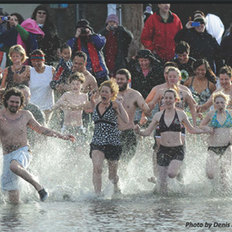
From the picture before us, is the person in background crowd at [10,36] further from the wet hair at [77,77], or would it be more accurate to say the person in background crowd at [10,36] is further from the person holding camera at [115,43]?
the wet hair at [77,77]

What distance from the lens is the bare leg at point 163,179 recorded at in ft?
40.2

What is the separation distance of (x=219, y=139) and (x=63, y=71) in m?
3.33

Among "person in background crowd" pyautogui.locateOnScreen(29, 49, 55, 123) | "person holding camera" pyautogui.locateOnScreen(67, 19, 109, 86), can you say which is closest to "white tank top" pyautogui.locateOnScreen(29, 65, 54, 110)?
"person in background crowd" pyautogui.locateOnScreen(29, 49, 55, 123)

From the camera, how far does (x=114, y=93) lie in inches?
482

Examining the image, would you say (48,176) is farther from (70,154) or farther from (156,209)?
(156,209)

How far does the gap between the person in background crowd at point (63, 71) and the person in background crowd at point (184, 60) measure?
1.88m

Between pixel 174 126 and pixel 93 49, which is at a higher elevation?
pixel 93 49

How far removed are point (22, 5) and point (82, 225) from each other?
16940 millimetres

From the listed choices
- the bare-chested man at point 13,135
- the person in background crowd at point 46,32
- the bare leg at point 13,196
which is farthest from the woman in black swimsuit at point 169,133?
the person in background crowd at point 46,32

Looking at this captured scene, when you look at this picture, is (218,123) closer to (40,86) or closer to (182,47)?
(182,47)

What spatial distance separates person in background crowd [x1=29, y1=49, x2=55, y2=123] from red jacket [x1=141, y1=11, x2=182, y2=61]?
88.4 inches

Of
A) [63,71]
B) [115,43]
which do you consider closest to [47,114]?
[63,71]

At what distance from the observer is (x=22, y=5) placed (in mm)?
25578

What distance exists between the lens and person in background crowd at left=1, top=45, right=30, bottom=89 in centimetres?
1436
